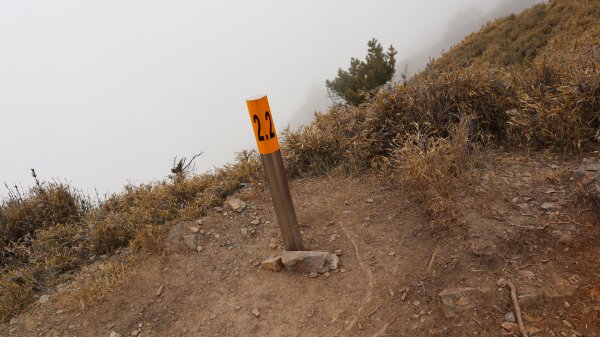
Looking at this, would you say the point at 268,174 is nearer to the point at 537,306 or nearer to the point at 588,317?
the point at 537,306

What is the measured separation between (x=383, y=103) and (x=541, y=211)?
2.17m

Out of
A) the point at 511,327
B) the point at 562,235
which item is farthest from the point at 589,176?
the point at 511,327

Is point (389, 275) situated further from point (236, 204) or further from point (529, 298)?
point (236, 204)

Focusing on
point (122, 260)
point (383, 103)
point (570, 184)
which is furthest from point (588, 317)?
point (122, 260)

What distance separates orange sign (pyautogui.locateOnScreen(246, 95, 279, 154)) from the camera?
291 cm

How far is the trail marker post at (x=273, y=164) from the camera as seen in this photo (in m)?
2.93

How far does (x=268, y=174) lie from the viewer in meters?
3.12

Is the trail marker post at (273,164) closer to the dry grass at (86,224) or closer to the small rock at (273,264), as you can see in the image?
the small rock at (273,264)

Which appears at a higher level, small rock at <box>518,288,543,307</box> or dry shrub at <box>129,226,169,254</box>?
dry shrub at <box>129,226,169,254</box>

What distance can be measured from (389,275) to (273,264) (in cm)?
97

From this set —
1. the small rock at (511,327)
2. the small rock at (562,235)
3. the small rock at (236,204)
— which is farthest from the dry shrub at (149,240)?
the small rock at (562,235)

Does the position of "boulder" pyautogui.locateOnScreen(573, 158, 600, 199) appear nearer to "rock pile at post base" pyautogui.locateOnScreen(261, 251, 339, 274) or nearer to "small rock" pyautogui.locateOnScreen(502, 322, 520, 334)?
"small rock" pyautogui.locateOnScreen(502, 322, 520, 334)

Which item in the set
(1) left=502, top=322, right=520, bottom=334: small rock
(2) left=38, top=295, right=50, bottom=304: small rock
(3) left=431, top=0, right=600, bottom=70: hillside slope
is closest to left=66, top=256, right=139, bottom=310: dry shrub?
(2) left=38, top=295, right=50, bottom=304: small rock

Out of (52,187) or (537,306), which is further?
(52,187)
